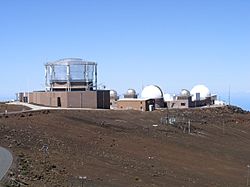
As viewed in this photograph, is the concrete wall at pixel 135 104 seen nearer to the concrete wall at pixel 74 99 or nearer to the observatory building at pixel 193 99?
the concrete wall at pixel 74 99

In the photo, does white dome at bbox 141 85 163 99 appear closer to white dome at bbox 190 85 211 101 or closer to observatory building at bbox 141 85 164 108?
A: observatory building at bbox 141 85 164 108

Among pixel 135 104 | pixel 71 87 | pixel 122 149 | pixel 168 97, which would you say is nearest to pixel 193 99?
pixel 168 97

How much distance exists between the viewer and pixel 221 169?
122ft

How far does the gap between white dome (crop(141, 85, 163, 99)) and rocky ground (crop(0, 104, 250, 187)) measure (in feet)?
74.9

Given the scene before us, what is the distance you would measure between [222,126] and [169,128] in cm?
1078

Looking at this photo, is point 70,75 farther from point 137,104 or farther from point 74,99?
point 137,104

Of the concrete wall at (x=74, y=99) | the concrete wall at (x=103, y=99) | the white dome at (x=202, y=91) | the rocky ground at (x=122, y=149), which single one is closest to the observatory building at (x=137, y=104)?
the concrete wall at (x=103, y=99)

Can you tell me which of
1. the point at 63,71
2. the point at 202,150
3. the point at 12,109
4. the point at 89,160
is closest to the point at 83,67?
the point at 63,71

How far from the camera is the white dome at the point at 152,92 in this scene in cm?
9088

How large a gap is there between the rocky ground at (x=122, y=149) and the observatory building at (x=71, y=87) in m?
8.71

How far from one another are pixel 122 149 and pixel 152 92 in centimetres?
5349

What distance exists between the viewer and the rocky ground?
79.1ft

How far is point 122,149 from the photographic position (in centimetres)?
3872

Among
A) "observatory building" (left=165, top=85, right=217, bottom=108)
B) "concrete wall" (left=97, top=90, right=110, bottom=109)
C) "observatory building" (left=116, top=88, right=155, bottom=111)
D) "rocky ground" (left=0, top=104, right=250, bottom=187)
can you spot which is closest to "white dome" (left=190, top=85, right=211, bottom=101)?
"observatory building" (left=165, top=85, right=217, bottom=108)
